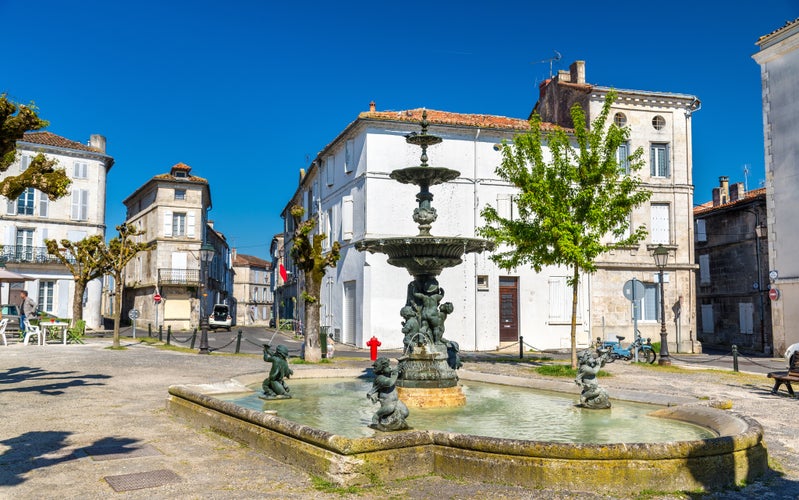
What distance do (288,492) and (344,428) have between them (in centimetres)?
200

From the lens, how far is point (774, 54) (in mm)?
24406

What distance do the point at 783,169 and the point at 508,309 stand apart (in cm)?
1179

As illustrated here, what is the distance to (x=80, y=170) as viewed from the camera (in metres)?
40.9

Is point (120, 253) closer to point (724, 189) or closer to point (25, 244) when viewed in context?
point (25, 244)

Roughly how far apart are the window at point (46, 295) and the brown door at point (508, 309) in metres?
27.7

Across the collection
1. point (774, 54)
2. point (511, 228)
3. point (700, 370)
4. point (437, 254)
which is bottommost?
point (700, 370)

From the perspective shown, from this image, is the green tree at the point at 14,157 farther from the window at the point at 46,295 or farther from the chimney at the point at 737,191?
the chimney at the point at 737,191

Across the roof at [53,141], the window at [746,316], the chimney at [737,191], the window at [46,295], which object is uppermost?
the roof at [53,141]

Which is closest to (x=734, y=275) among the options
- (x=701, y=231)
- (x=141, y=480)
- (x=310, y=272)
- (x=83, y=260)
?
(x=701, y=231)

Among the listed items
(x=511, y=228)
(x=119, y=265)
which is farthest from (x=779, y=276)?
(x=119, y=265)

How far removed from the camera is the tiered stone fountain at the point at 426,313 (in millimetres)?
9414

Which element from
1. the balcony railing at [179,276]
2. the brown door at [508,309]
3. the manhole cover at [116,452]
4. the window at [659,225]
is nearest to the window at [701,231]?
the window at [659,225]

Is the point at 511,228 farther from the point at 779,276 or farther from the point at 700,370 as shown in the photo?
the point at 779,276

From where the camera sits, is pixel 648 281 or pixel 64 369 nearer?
pixel 64 369
